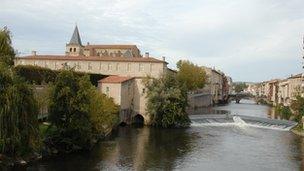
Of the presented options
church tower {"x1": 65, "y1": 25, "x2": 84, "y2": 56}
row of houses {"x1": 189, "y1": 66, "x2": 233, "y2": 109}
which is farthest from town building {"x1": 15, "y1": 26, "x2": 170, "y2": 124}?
row of houses {"x1": 189, "y1": 66, "x2": 233, "y2": 109}

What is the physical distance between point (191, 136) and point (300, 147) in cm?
1249

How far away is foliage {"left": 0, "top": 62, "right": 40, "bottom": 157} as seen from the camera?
109 ft

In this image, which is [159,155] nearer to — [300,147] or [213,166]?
[213,166]

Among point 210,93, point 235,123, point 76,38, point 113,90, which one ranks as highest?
point 76,38

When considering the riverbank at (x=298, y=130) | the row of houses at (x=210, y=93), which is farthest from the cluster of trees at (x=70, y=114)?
the row of houses at (x=210, y=93)

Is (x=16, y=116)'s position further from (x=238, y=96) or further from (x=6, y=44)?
(x=238, y=96)

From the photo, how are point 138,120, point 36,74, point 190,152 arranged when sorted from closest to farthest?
point 190,152 < point 36,74 < point 138,120

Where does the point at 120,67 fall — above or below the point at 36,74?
above

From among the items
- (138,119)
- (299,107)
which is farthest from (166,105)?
(299,107)

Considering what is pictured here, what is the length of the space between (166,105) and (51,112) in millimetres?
25196

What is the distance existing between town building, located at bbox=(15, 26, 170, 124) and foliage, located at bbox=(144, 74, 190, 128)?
253 centimetres

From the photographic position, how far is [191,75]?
111 meters

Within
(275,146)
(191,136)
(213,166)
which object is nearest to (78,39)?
(191,136)

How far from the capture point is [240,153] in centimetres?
4569
